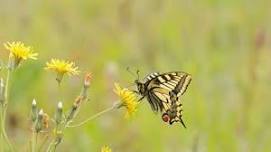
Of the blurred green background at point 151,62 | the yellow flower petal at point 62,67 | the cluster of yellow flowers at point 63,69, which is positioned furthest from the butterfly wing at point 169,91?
the blurred green background at point 151,62

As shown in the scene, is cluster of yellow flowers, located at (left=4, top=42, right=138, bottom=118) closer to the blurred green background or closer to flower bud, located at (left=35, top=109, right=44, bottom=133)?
flower bud, located at (left=35, top=109, right=44, bottom=133)

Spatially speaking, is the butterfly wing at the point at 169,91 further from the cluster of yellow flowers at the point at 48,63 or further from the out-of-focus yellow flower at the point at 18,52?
the out-of-focus yellow flower at the point at 18,52

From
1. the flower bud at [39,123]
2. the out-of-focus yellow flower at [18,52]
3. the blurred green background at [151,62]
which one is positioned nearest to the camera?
the flower bud at [39,123]

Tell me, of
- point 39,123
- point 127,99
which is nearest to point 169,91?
point 127,99

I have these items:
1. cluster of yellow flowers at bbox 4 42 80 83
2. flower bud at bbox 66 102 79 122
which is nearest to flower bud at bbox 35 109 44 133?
flower bud at bbox 66 102 79 122

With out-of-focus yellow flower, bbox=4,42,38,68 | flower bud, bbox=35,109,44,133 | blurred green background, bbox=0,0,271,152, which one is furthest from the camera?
blurred green background, bbox=0,0,271,152

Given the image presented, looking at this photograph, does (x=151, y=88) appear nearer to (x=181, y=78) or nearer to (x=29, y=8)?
(x=181, y=78)

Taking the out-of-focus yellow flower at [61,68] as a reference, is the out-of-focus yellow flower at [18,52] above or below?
above
